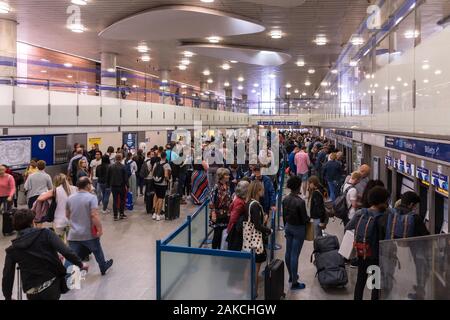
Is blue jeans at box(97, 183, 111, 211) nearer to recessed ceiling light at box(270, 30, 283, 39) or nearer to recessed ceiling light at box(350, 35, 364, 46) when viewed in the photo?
recessed ceiling light at box(350, 35, 364, 46)

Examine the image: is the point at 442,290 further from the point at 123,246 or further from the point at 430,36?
the point at 123,246

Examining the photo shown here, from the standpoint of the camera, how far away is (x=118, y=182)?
1039 centimetres

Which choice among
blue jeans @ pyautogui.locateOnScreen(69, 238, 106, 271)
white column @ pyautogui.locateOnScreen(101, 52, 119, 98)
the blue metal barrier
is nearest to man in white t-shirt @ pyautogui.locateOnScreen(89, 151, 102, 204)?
white column @ pyautogui.locateOnScreen(101, 52, 119, 98)

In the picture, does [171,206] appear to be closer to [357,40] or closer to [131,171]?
[131,171]

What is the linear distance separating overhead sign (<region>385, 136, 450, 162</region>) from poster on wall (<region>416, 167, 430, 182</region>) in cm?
20

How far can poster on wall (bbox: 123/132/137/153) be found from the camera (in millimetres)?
17750

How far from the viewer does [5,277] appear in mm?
4117

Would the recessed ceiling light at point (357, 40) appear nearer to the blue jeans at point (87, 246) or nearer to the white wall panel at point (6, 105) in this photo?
the blue jeans at point (87, 246)

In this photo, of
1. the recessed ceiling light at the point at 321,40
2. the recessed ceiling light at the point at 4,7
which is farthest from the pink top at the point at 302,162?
the recessed ceiling light at the point at 4,7

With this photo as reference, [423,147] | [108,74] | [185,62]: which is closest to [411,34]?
[423,147]

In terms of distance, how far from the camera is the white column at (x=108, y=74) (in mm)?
17188

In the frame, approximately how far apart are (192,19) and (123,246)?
7.50 metres

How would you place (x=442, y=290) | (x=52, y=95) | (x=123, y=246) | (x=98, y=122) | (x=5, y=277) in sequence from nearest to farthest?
(x=442, y=290) < (x=5, y=277) < (x=123, y=246) < (x=52, y=95) < (x=98, y=122)
